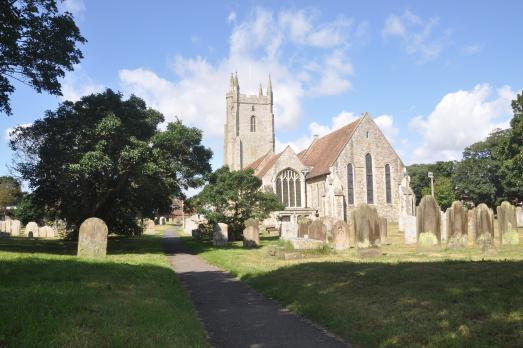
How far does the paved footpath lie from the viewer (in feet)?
19.8

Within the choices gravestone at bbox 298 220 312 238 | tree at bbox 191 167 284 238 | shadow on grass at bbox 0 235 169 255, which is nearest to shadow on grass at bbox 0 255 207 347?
shadow on grass at bbox 0 235 169 255

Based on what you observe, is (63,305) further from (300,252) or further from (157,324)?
(300,252)

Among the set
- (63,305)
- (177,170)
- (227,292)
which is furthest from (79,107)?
(63,305)

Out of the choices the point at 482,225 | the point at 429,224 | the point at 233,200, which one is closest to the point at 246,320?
the point at 429,224

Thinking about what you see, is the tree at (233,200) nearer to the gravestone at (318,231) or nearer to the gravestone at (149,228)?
the gravestone at (318,231)

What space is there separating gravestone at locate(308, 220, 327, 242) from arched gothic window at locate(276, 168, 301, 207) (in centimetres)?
2481

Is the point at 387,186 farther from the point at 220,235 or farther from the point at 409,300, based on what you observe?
the point at 409,300

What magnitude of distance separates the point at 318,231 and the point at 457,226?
6608mm

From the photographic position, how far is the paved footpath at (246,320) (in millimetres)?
6043

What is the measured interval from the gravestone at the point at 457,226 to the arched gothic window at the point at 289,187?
30.5 meters

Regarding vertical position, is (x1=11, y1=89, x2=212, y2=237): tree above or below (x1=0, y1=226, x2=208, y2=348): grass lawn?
above

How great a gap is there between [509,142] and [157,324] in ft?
142

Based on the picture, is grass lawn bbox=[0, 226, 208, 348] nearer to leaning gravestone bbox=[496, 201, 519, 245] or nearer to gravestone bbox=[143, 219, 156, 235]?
leaning gravestone bbox=[496, 201, 519, 245]

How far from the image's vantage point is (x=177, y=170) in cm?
2188
